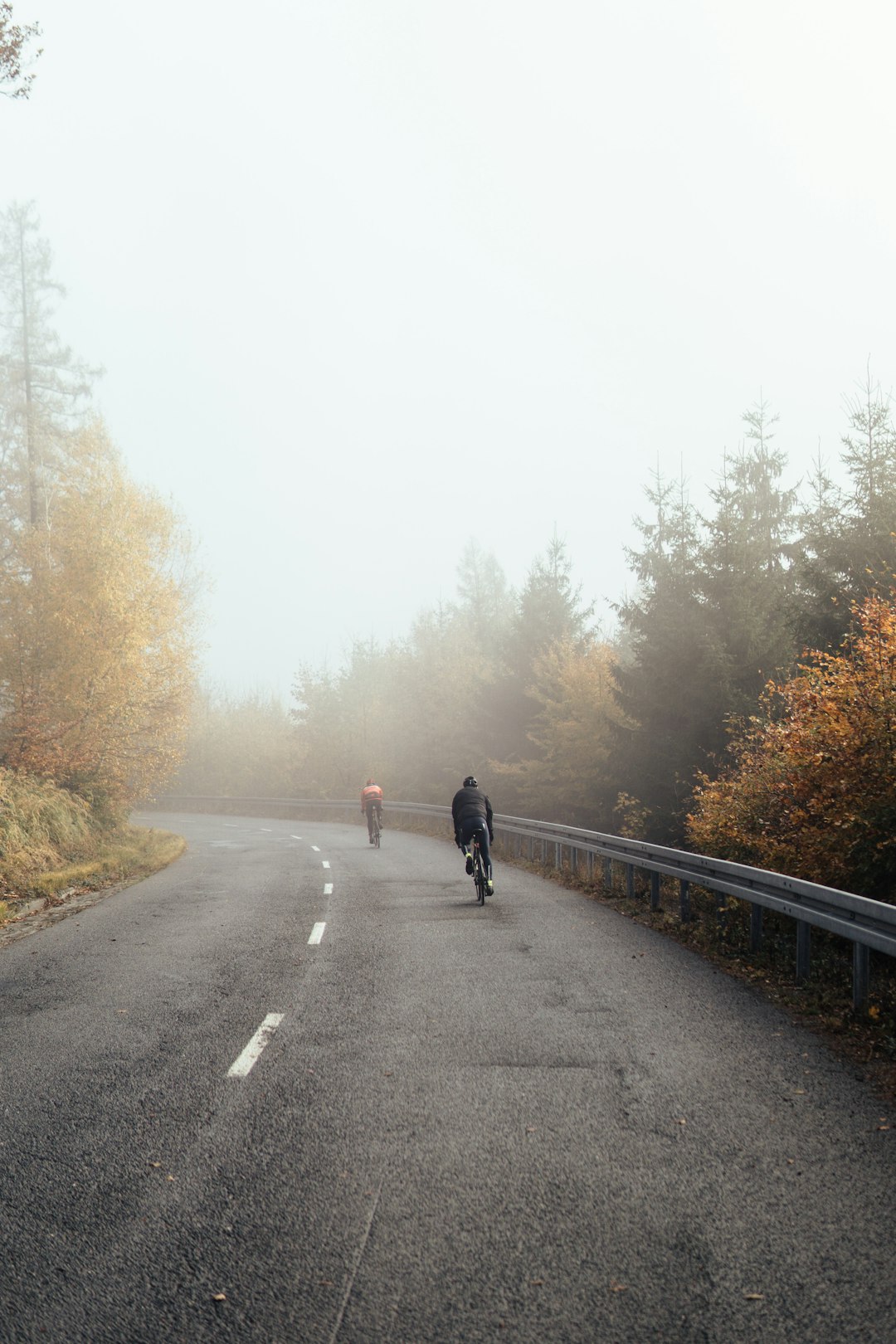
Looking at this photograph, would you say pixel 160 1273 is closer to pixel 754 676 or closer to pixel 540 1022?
pixel 540 1022

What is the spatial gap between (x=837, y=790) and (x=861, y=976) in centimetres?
318

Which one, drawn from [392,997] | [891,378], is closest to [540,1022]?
[392,997]

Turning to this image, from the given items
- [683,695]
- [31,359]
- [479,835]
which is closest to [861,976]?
[479,835]

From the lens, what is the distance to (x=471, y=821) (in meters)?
14.4

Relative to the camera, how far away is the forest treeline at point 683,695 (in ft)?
35.0

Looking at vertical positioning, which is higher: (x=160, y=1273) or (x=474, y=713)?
(x=474, y=713)

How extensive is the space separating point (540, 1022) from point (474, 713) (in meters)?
35.6

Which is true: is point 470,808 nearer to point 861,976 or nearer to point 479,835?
point 479,835

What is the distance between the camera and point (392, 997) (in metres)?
7.91

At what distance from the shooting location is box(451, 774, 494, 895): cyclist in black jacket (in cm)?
1408

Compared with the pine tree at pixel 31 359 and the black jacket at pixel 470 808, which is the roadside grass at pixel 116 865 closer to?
the black jacket at pixel 470 808

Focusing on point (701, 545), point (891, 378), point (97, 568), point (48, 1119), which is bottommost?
point (48, 1119)

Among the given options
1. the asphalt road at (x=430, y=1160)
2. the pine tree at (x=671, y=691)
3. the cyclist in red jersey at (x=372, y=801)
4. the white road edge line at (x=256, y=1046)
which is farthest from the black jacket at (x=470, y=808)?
the cyclist in red jersey at (x=372, y=801)

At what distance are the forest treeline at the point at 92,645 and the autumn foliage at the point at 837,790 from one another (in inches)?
483
